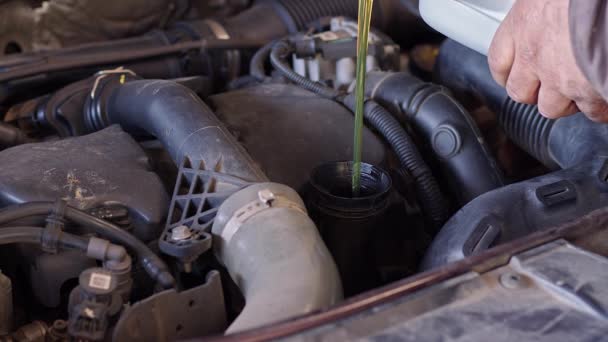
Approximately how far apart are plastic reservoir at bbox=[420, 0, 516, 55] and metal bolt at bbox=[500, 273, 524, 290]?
1.65 ft

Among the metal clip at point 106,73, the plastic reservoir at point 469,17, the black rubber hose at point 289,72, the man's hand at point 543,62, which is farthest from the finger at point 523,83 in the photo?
the metal clip at point 106,73

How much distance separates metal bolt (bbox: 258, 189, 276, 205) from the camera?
818mm

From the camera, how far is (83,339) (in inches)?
28.3

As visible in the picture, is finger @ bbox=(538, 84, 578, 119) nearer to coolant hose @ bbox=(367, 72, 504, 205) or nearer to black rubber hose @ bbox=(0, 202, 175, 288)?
coolant hose @ bbox=(367, 72, 504, 205)

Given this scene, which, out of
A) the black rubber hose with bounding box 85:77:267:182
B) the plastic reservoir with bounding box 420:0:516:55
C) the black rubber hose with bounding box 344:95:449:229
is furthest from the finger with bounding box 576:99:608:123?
the black rubber hose with bounding box 85:77:267:182

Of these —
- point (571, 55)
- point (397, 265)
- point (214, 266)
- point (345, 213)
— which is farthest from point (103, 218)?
point (571, 55)

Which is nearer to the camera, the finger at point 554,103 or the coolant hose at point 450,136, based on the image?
the finger at point 554,103

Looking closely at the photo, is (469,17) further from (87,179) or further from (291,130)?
(87,179)

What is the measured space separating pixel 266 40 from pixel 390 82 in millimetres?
475

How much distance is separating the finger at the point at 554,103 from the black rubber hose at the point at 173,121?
428 millimetres

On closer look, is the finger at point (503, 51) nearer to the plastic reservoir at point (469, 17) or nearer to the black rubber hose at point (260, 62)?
the plastic reservoir at point (469, 17)

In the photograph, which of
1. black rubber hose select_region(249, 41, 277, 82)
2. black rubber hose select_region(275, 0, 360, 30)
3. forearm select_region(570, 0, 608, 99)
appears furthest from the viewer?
black rubber hose select_region(275, 0, 360, 30)

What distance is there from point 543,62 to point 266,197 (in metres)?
0.41

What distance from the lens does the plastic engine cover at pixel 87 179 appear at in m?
0.87
